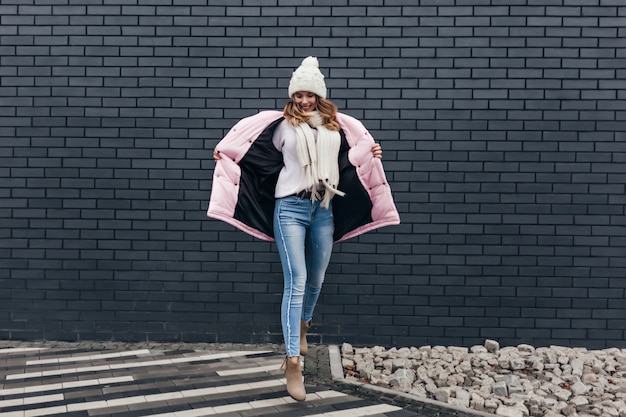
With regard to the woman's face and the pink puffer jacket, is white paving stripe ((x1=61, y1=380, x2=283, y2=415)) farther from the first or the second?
the woman's face

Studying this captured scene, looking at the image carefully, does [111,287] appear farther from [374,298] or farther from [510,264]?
[510,264]

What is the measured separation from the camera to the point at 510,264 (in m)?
5.78

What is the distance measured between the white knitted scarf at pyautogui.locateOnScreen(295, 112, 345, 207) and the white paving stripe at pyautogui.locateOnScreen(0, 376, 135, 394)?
74.2 inches

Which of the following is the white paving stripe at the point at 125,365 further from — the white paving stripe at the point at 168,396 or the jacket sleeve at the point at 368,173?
the jacket sleeve at the point at 368,173

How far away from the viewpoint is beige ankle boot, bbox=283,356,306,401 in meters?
4.23

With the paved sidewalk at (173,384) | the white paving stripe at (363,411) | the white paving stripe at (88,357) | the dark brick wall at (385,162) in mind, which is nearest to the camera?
the white paving stripe at (363,411)

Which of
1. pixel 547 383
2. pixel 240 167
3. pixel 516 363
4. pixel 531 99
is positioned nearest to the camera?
pixel 240 167

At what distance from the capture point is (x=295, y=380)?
168 inches

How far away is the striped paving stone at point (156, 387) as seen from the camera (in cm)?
414

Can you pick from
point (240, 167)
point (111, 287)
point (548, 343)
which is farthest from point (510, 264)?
point (111, 287)

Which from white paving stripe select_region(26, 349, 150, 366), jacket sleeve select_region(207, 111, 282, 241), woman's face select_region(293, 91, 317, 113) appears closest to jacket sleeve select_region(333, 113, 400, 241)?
woman's face select_region(293, 91, 317, 113)

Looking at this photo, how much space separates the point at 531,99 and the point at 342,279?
7.14 ft

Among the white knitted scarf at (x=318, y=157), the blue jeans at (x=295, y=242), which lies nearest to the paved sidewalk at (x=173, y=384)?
the blue jeans at (x=295, y=242)

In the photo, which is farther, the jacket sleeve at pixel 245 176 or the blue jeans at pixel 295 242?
the jacket sleeve at pixel 245 176
